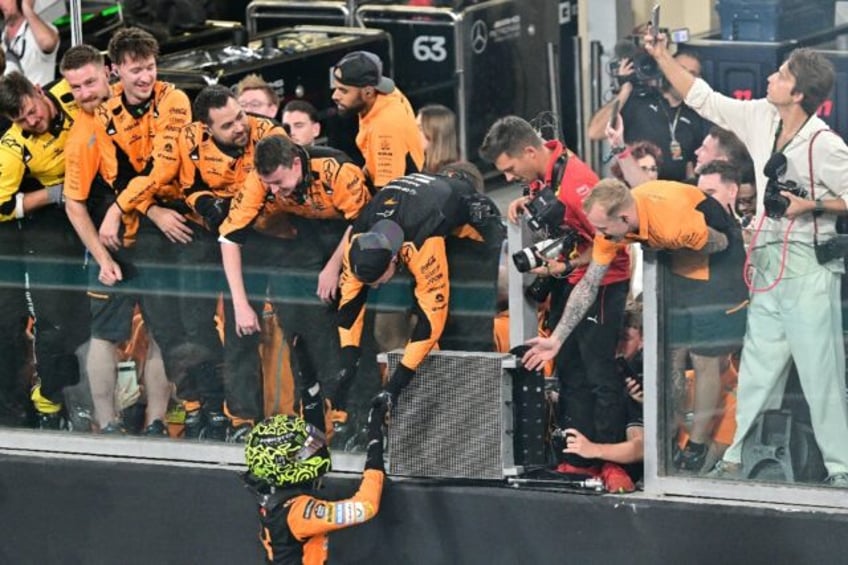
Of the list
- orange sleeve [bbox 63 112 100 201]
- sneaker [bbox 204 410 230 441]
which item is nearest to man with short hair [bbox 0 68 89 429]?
orange sleeve [bbox 63 112 100 201]

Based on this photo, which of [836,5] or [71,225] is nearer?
[71,225]

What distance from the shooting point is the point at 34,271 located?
10.3 meters

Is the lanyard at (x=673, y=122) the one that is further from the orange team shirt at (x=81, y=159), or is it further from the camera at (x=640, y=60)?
the orange team shirt at (x=81, y=159)

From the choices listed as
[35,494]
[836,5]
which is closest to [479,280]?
[35,494]

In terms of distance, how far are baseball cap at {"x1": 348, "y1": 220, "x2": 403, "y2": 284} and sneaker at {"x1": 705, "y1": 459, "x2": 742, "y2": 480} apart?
1697 millimetres

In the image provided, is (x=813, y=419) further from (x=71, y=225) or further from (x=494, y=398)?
(x=71, y=225)

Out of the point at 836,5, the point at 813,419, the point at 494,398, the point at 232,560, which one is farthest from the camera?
the point at 836,5

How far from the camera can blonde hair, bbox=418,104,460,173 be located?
1102cm

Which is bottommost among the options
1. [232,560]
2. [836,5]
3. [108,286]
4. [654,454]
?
[232,560]

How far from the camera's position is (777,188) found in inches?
355

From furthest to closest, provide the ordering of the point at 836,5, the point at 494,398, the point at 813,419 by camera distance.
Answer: the point at 836,5, the point at 494,398, the point at 813,419

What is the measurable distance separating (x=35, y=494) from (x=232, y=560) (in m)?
1.15

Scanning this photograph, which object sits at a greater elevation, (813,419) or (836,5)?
(836,5)

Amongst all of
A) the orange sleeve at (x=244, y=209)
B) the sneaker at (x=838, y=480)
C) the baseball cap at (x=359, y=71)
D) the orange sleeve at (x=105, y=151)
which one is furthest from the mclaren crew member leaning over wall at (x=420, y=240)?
the sneaker at (x=838, y=480)
